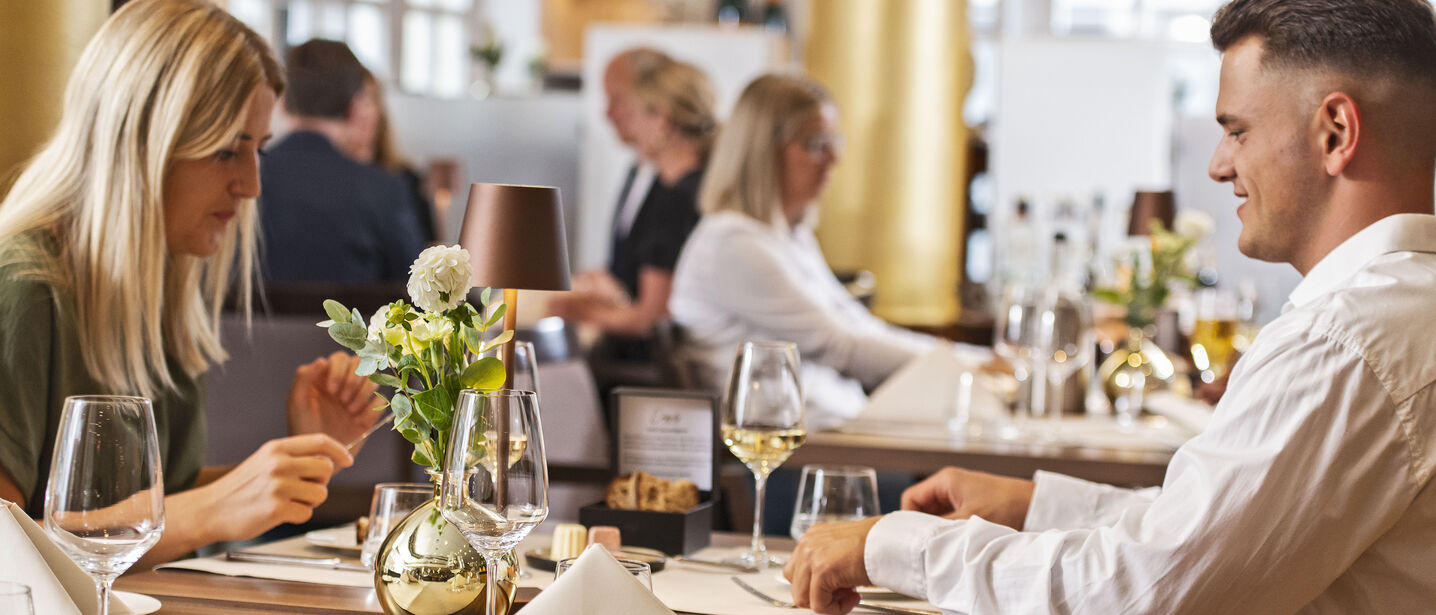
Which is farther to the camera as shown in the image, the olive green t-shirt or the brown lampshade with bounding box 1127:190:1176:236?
the brown lampshade with bounding box 1127:190:1176:236

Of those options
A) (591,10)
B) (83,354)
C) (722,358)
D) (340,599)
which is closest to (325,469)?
(340,599)

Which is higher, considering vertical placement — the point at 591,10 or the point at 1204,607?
the point at 591,10

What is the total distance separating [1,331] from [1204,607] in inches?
48.1

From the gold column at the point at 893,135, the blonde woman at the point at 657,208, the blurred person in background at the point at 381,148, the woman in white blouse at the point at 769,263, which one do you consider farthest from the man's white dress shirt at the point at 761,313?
the gold column at the point at 893,135

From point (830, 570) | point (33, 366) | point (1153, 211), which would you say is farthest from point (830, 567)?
point (1153, 211)

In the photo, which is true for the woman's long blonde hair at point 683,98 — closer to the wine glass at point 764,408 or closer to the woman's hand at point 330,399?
the woman's hand at point 330,399

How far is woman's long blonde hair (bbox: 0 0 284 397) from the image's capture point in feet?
5.17

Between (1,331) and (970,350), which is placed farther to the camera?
(970,350)

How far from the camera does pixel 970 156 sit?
8102mm

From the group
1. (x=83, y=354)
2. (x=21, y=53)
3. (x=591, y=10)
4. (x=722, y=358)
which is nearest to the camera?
(x=83, y=354)

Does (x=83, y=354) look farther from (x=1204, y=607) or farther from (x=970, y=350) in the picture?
(x=970, y=350)

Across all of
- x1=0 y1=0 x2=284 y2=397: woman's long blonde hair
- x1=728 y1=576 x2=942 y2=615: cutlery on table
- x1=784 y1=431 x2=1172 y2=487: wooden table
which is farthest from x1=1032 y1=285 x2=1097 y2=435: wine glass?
x1=0 y1=0 x2=284 y2=397: woman's long blonde hair

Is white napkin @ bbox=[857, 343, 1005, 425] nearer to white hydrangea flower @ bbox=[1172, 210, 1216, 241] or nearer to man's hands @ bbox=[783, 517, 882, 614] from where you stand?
white hydrangea flower @ bbox=[1172, 210, 1216, 241]

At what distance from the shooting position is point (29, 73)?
71.0 inches
